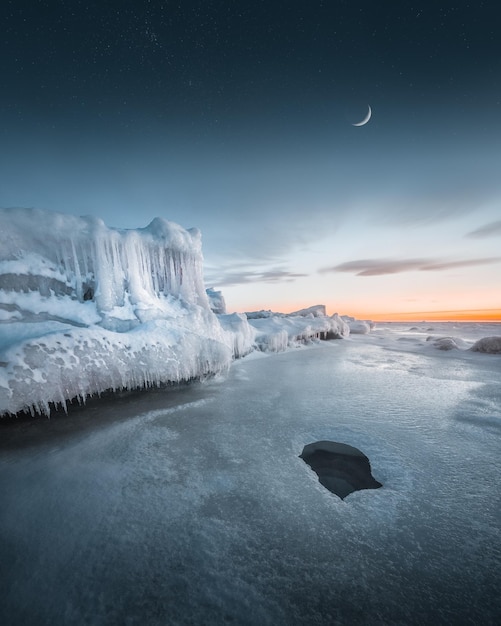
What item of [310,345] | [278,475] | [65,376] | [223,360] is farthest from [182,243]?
[310,345]

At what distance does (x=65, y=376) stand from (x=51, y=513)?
2.41 metres

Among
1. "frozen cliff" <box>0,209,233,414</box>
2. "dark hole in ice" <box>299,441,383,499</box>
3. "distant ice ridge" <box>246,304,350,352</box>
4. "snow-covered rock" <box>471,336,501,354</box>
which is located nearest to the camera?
"dark hole in ice" <box>299,441,383,499</box>

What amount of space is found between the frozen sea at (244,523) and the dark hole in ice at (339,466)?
99 mm

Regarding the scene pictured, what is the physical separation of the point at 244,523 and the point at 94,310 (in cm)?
528

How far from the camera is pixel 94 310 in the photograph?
5.70 metres

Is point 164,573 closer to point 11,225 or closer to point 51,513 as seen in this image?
point 51,513

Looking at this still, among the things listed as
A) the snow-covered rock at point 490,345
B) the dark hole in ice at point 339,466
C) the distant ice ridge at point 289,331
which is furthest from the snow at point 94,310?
the snow-covered rock at point 490,345

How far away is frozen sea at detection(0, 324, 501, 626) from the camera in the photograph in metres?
1.44

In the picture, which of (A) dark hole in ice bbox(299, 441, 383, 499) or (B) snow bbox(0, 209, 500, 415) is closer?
(A) dark hole in ice bbox(299, 441, 383, 499)

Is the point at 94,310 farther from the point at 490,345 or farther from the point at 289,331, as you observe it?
the point at 490,345

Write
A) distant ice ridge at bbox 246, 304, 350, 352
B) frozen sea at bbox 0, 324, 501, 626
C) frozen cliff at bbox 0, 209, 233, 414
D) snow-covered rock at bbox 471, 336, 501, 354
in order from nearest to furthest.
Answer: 1. frozen sea at bbox 0, 324, 501, 626
2. frozen cliff at bbox 0, 209, 233, 414
3. snow-covered rock at bbox 471, 336, 501, 354
4. distant ice ridge at bbox 246, 304, 350, 352

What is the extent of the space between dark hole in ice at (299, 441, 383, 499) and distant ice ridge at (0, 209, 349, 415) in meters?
3.48

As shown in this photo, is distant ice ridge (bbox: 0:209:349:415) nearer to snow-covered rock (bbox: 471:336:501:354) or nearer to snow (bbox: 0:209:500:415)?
snow (bbox: 0:209:500:415)

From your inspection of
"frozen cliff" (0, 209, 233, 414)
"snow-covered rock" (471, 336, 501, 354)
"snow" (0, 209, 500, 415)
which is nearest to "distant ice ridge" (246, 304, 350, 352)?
"snow" (0, 209, 500, 415)
